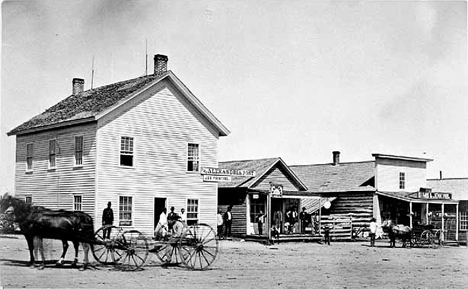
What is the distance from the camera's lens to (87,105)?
18.6m

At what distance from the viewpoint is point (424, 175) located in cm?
4100

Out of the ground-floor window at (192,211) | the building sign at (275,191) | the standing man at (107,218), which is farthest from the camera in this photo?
the building sign at (275,191)

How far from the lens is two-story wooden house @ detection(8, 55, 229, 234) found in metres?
16.5

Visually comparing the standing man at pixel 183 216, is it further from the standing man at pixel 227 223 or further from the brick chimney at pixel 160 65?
the standing man at pixel 227 223

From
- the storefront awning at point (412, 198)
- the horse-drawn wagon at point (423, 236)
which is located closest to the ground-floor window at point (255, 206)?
the storefront awning at point (412, 198)

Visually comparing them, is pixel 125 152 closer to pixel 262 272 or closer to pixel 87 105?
pixel 87 105

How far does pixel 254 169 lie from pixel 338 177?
315 inches

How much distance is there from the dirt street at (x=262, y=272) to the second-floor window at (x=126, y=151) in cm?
284

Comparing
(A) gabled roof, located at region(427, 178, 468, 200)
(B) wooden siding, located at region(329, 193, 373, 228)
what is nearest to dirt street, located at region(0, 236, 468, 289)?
(B) wooden siding, located at region(329, 193, 373, 228)

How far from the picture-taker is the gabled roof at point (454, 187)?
4466 cm

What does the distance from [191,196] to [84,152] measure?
8.76 m

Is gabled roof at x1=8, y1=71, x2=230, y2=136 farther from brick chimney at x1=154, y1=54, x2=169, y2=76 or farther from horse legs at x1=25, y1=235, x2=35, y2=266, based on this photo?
brick chimney at x1=154, y1=54, x2=169, y2=76

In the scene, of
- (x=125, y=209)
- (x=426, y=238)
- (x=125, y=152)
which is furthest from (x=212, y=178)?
(x=426, y=238)

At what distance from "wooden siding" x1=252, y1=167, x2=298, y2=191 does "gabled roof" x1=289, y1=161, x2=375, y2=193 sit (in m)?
3.97
